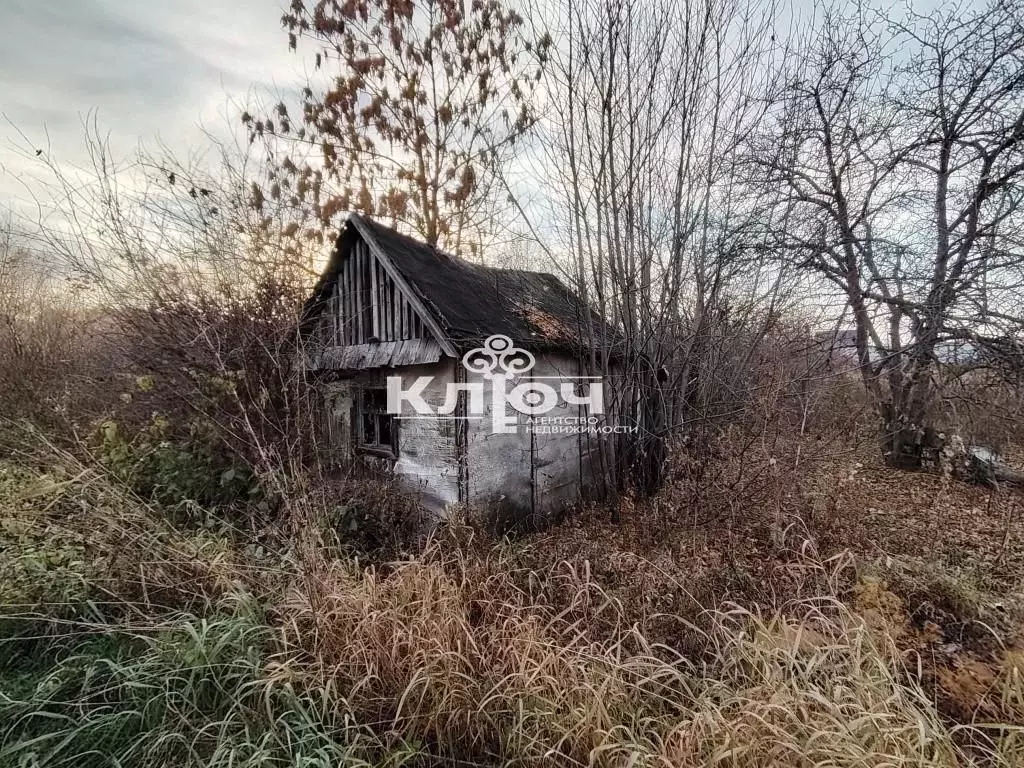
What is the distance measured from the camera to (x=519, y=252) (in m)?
11.9

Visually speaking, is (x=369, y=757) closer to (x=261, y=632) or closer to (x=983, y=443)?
(x=261, y=632)

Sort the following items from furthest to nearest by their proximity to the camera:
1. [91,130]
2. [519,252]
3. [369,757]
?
[519,252] → [91,130] → [369,757]

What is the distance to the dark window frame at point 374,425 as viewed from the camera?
260 inches

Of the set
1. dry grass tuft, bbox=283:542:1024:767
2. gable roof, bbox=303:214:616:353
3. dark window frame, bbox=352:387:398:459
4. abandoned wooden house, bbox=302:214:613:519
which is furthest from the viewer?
dark window frame, bbox=352:387:398:459

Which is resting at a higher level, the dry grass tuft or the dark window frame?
the dark window frame

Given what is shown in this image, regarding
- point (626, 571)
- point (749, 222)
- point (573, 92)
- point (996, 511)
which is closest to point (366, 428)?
point (626, 571)

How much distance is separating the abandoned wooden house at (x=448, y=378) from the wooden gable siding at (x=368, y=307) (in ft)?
0.07

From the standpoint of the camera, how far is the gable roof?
18.7ft

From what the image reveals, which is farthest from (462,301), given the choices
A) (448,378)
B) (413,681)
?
(413,681)

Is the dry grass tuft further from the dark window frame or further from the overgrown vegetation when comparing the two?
the dark window frame

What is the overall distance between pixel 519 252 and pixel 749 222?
659 cm
